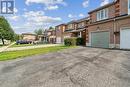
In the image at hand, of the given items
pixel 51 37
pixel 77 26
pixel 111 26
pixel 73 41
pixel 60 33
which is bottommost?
pixel 73 41

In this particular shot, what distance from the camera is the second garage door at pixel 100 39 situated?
78.6 feet

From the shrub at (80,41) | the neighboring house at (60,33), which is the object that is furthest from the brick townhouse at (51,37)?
the shrub at (80,41)

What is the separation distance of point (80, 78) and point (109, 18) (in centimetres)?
1858

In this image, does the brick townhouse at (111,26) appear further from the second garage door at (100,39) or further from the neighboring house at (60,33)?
the neighboring house at (60,33)

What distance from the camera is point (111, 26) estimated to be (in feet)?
74.9

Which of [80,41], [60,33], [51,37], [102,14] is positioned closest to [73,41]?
[80,41]

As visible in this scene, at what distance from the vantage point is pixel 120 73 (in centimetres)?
808

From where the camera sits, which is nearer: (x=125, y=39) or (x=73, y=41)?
(x=125, y=39)

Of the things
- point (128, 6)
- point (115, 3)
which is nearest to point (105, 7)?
point (115, 3)

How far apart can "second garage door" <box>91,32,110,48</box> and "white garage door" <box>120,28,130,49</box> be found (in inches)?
118

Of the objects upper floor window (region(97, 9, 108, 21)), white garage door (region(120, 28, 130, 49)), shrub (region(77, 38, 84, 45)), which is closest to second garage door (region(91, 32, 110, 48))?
upper floor window (region(97, 9, 108, 21))

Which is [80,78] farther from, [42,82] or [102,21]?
[102,21]

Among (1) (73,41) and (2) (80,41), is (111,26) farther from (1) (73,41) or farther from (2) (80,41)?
(2) (80,41)

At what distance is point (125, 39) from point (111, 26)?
345cm
